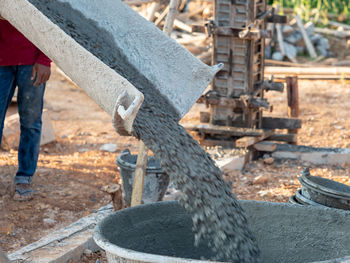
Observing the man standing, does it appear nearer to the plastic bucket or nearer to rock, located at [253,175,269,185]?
the plastic bucket

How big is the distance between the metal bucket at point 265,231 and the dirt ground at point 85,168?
1508 mm

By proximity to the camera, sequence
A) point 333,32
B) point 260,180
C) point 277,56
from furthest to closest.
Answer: point 333,32, point 277,56, point 260,180

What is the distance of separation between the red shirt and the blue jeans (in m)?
0.06

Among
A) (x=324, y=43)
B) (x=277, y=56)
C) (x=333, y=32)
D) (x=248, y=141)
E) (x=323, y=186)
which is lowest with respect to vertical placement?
(x=248, y=141)

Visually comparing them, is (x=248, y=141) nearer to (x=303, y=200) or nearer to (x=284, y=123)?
(x=284, y=123)

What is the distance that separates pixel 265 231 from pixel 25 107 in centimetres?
248

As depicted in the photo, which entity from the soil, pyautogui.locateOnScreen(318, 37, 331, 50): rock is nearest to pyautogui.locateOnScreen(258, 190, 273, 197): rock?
the soil

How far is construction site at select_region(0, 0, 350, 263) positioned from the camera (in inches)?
108

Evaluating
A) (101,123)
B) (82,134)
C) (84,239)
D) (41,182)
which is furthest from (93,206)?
(101,123)

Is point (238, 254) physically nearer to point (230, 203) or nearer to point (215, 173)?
point (230, 203)

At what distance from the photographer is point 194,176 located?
2.83 metres

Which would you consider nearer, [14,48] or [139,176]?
[139,176]

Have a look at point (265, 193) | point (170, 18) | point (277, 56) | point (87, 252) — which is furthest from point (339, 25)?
point (87, 252)

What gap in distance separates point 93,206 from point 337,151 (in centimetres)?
299
